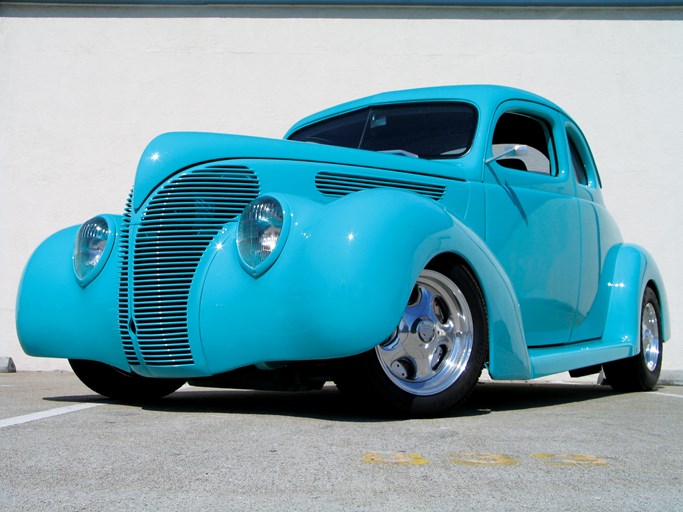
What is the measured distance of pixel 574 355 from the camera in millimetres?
4758

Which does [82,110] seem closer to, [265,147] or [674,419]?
[265,147]

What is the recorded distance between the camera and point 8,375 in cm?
796

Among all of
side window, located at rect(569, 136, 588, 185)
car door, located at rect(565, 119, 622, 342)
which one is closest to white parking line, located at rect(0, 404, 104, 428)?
car door, located at rect(565, 119, 622, 342)

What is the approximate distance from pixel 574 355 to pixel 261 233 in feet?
7.04

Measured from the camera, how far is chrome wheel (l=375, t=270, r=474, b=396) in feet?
12.0

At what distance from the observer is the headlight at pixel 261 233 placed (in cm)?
342

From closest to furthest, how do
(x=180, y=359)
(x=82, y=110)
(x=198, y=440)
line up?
1. (x=198, y=440)
2. (x=180, y=359)
3. (x=82, y=110)

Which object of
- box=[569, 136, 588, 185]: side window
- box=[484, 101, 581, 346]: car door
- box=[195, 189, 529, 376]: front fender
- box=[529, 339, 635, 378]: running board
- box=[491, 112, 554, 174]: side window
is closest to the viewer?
box=[195, 189, 529, 376]: front fender

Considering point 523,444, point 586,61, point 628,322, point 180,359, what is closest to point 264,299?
point 180,359

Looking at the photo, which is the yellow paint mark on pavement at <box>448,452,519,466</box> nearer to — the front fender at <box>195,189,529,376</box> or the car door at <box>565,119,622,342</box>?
the front fender at <box>195,189,529,376</box>

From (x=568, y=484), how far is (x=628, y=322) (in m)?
→ 3.41

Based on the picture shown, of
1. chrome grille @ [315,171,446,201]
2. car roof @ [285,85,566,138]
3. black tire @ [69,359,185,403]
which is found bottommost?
black tire @ [69,359,185,403]

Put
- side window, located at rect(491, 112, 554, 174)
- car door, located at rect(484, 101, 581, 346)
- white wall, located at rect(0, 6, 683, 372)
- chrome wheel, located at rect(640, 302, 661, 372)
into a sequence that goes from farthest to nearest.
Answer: white wall, located at rect(0, 6, 683, 372)
chrome wheel, located at rect(640, 302, 661, 372)
side window, located at rect(491, 112, 554, 174)
car door, located at rect(484, 101, 581, 346)

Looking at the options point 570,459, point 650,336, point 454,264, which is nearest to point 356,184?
point 454,264
